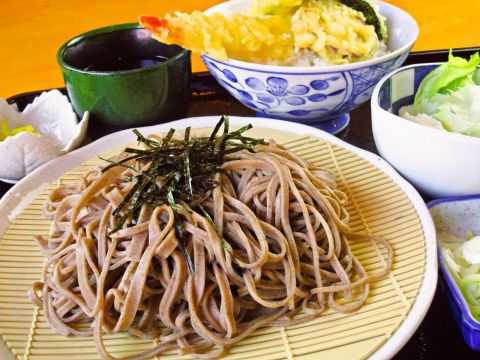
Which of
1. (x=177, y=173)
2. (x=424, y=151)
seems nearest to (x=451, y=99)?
(x=424, y=151)

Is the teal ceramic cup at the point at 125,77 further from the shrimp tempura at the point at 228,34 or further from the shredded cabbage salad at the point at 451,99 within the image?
the shredded cabbage salad at the point at 451,99

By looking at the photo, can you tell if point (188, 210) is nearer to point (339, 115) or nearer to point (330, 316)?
point (330, 316)

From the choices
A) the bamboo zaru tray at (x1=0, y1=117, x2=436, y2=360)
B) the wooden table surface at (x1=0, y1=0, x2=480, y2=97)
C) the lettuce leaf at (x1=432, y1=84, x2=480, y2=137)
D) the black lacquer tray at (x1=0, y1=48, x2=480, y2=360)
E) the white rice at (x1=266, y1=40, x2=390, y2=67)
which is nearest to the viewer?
the bamboo zaru tray at (x1=0, y1=117, x2=436, y2=360)

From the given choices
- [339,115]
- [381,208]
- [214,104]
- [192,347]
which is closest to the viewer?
[192,347]

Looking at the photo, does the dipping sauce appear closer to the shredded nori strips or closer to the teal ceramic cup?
the teal ceramic cup

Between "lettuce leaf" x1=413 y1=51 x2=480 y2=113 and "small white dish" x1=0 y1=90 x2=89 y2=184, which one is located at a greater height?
"lettuce leaf" x1=413 y1=51 x2=480 y2=113

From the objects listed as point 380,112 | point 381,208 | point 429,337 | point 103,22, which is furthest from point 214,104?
point 103,22

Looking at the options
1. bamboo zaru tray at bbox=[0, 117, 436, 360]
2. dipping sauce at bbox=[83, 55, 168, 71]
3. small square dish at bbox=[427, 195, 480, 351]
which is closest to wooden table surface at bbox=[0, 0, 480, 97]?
dipping sauce at bbox=[83, 55, 168, 71]
